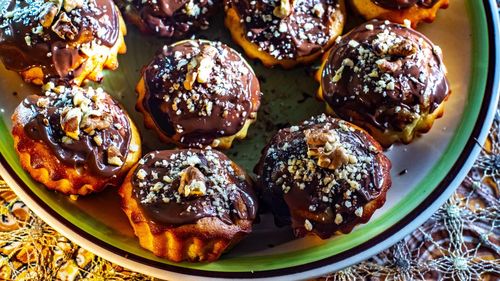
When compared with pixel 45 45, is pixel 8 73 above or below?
below

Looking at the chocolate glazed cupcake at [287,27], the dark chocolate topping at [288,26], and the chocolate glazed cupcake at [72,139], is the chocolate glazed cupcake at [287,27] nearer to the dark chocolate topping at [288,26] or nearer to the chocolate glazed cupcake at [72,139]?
the dark chocolate topping at [288,26]

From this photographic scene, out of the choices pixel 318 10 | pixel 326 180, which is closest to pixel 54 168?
pixel 326 180

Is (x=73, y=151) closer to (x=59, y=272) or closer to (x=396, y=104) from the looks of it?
(x=59, y=272)

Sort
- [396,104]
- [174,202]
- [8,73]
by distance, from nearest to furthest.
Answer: [174,202], [396,104], [8,73]

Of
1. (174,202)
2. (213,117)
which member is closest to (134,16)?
(213,117)

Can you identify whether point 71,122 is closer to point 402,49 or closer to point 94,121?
point 94,121

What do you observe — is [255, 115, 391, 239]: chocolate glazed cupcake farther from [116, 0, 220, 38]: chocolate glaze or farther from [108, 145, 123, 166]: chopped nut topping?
[116, 0, 220, 38]: chocolate glaze

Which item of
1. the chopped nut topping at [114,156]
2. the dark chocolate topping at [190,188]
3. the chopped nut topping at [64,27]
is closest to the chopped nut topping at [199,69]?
the dark chocolate topping at [190,188]

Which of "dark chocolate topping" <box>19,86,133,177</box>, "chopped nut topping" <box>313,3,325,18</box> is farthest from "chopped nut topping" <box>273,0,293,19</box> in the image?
"dark chocolate topping" <box>19,86,133,177</box>
